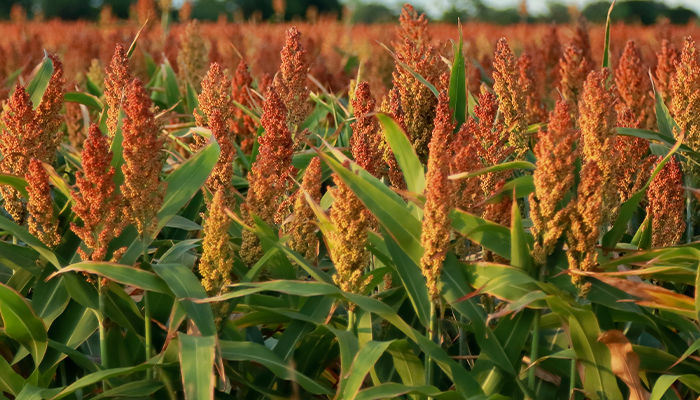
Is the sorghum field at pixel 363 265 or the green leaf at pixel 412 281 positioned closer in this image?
the sorghum field at pixel 363 265

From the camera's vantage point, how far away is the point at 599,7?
48781mm

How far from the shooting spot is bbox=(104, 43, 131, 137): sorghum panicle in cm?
223

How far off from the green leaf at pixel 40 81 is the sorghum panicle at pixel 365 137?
90 cm

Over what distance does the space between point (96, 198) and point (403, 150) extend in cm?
69

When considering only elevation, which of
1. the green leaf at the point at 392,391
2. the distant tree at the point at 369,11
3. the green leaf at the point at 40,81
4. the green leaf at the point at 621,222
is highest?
the green leaf at the point at 40,81

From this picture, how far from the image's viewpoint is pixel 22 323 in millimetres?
1938

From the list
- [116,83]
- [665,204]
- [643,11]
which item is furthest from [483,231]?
[643,11]

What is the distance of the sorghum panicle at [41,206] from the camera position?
189 cm

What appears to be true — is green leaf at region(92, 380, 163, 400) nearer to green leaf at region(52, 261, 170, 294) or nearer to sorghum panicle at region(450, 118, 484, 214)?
green leaf at region(52, 261, 170, 294)

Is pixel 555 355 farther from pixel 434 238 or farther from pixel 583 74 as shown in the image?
pixel 583 74

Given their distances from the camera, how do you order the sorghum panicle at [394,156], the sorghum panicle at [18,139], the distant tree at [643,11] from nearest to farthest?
the sorghum panicle at [18,139]
the sorghum panicle at [394,156]
the distant tree at [643,11]

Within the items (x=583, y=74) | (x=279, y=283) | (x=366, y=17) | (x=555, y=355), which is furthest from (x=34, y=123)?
(x=366, y=17)

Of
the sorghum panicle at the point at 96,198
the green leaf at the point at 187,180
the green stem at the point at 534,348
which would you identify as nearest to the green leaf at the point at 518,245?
the green stem at the point at 534,348

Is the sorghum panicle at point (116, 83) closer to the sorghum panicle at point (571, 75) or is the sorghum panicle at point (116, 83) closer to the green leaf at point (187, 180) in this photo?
the green leaf at point (187, 180)
